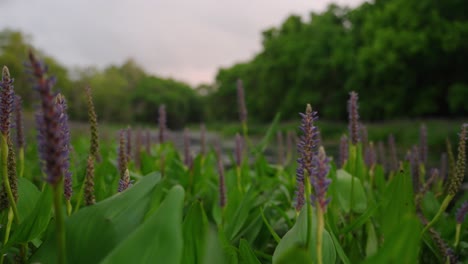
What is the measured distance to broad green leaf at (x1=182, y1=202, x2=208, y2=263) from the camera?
1.18 m

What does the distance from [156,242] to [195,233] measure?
31cm

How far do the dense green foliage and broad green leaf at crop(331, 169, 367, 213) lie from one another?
2680 cm

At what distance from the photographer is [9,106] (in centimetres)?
119

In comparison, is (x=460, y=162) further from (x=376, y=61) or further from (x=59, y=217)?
(x=376, y=61)

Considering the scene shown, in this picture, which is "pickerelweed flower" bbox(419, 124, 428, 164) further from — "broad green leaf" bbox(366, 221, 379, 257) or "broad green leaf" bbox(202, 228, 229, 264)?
"broad green leaf" bbox(202, 228, 229, 264)

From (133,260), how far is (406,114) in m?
36.1

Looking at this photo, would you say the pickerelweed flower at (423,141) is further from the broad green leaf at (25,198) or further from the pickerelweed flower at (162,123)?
the broad green leaf at (25,198)

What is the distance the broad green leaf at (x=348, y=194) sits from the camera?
8.10ft

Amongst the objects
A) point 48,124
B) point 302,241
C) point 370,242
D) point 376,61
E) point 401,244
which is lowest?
point 370,242

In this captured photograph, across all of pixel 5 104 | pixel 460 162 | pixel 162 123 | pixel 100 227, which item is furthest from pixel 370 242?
pixel 162 123

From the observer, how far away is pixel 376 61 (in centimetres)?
3020

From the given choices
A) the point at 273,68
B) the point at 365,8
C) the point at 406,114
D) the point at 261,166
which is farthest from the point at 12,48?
the point at 261,166

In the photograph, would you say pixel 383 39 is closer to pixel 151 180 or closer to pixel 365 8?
pixel 365 8

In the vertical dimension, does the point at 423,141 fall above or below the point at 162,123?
below
